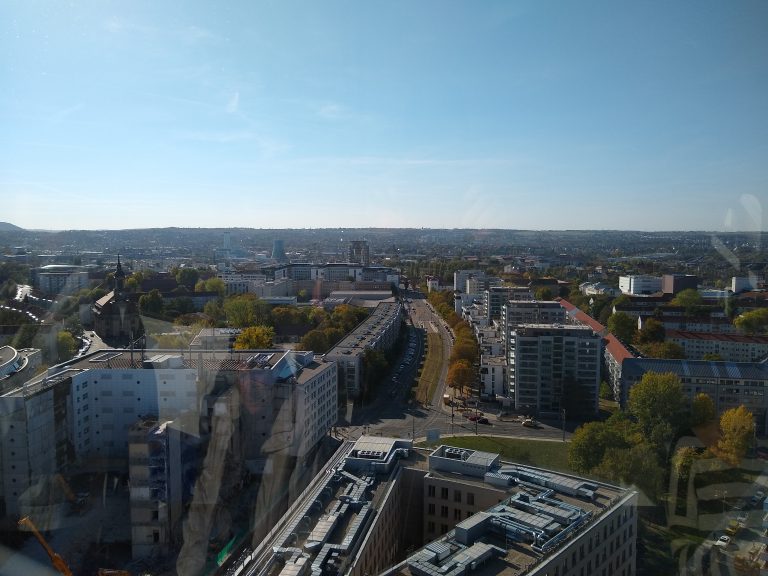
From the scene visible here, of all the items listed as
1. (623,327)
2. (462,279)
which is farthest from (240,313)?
(462,279)

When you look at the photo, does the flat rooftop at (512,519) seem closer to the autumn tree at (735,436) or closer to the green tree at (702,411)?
the autumn tree at (735,436)

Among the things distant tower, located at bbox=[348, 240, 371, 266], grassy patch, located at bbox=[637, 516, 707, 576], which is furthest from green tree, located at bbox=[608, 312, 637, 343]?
distant tower, located at bbox=[348, 240, 371, 266]

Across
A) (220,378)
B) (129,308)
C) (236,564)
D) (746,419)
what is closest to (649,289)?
(746,419)

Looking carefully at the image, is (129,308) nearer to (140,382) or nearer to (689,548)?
(140,382)

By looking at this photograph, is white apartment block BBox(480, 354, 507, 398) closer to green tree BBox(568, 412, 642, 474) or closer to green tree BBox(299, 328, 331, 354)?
green tree BBox(299, 328, 331, 354)

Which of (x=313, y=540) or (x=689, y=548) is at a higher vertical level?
(x=313, y=540)

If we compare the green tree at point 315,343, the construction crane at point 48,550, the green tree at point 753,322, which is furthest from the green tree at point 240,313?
the green tree at point 753,322

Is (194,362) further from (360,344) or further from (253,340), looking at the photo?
(360,344)
